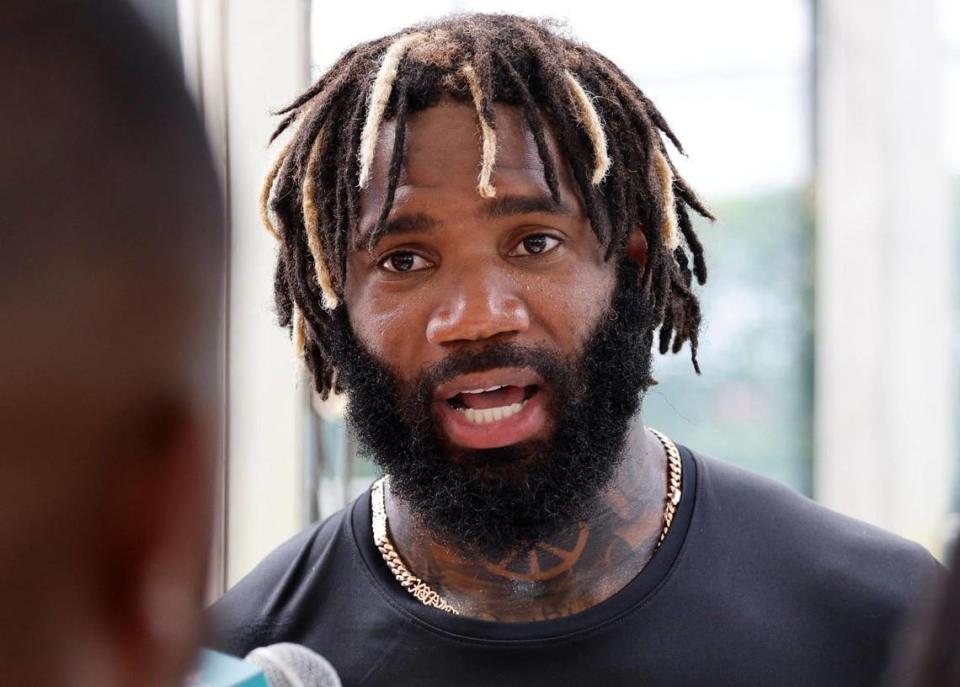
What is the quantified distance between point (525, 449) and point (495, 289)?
11.5 inches

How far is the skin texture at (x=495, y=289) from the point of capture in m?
1.81

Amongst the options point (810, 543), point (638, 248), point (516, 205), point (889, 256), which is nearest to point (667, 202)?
point (638, 248)

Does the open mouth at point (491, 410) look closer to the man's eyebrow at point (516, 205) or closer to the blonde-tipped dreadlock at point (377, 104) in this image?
the man's eyebrow at point (516, 205)

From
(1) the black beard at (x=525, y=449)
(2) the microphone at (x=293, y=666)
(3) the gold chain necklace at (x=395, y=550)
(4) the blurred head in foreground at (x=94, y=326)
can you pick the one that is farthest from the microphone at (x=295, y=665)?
(4) the blurred head in foreground at (x=94, y=326)

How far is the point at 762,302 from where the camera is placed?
4680mm

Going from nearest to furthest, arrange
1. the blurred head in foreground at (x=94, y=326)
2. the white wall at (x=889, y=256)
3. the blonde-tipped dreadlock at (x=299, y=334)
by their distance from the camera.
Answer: the blurred head in foreground at (x=94, y=326), the blonde-tipped dreadlock at (x=299, y=334), the white wall at (x=889, y=256)

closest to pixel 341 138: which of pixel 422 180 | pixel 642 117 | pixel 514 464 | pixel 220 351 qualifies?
pixel 422 180

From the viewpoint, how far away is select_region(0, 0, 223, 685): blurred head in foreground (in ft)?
1.56

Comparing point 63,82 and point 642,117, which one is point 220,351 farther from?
point 642,117

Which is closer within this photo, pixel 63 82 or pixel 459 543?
pixel 63 82

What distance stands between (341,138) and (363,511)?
0.70 meters

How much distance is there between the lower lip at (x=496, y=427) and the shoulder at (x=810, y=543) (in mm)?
333

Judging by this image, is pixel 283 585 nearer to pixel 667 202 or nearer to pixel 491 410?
pixel 491 410

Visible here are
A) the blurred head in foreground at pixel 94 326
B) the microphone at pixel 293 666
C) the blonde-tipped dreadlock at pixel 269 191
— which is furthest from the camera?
the blonde-tipped dreadlock at pixel 269 191
